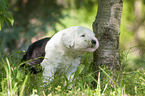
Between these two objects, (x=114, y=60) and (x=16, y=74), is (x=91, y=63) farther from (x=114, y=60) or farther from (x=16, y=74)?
(x=16, y=74)

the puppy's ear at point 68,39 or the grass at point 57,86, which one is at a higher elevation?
the puppy's ear at point 68,39

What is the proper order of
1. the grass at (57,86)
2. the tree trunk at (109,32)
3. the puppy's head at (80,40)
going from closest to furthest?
1. the grass at (57,86)
2. the puppy's head at (80,40)
3. the tree trunk at (109,32)

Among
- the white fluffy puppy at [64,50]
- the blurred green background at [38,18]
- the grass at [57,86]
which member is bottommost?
the grass at [57,86]

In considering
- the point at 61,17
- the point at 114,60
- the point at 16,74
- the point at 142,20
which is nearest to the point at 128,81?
the point at 114,60

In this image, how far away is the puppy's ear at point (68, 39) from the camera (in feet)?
7.64

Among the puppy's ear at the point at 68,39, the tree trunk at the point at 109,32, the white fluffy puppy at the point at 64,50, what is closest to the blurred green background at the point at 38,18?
the tree trunk at the point at 109,32

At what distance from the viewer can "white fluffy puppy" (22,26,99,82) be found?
7.61 feet

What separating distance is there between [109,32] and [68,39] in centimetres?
68

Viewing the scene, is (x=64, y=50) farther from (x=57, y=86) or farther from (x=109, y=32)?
(x=109, y=32)

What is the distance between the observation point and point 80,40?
2.29 meters

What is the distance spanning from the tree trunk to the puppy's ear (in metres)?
0.59

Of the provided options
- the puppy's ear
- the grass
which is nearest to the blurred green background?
the puppy's ear

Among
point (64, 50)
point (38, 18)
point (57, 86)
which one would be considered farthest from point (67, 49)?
point (38, 18)

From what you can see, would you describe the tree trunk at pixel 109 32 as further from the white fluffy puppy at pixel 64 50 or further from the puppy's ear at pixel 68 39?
the puppy's ear at pixel 68 39
